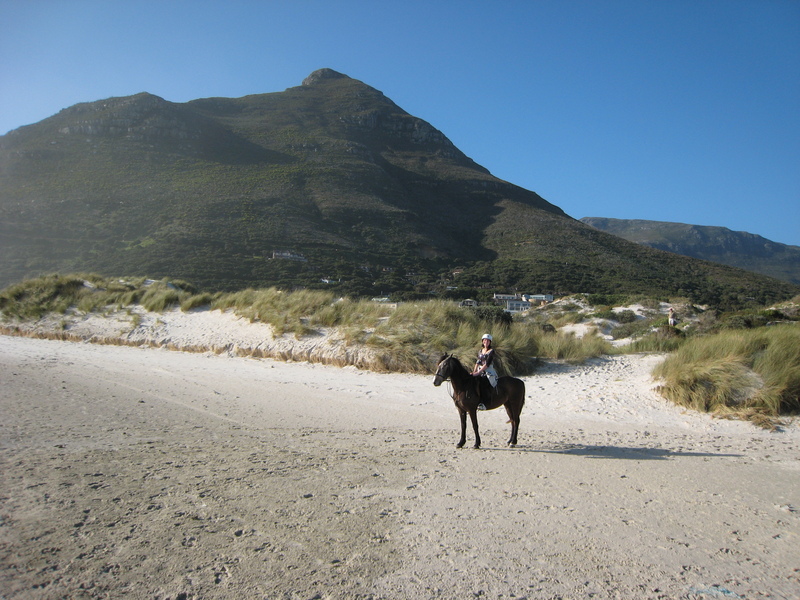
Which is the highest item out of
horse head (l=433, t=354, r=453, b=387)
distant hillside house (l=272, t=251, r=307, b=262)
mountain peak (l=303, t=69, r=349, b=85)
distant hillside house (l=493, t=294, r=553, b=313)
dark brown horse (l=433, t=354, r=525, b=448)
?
mountain peak (l=303, t=69, r=349, b=85)

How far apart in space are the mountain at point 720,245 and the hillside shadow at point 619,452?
98.3 m

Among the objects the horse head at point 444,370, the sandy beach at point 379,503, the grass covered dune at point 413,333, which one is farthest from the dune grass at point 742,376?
the horse head at point 444,370

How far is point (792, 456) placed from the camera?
621cm

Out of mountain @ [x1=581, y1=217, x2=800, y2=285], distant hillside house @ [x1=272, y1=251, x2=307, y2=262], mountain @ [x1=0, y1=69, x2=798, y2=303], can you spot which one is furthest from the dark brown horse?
mountain @ [x1=581, y1=217, x2=800, y2=285]

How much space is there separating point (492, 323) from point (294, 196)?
49537mm

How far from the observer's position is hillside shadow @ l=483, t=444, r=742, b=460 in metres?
6.04

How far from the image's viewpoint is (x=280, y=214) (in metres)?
52.7

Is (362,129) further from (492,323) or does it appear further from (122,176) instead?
(492,323)

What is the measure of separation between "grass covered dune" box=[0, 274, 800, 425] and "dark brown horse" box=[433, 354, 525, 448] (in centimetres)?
413

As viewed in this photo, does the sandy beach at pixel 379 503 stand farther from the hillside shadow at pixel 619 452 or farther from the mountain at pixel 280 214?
the mountain at pixel 280 214

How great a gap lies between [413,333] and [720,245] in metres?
156

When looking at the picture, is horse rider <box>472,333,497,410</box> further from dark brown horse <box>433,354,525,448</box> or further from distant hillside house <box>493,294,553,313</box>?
distant hillside house <box>493,294,553,313</box>

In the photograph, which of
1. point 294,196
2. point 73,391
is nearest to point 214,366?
point 73,391

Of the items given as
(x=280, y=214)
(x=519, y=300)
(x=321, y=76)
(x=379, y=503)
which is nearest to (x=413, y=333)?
(x=379, y=503)
